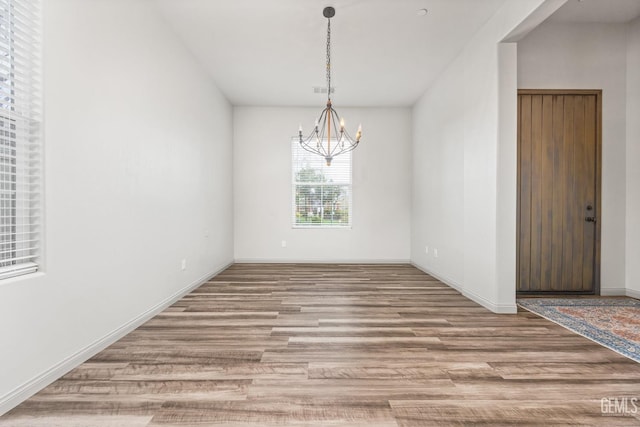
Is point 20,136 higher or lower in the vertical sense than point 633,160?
lower

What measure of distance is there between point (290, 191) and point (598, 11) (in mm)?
4749

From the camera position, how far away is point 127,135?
9.00 ft

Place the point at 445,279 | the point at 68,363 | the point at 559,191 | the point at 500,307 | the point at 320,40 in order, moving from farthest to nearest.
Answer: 1. the point at 445,279
2. the point at 559,191
3. the point at 320,40
4. the point at 500,307
5. the point at 68,363

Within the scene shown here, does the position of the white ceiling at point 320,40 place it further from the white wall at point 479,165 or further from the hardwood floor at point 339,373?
the hardwood floor at point 339,373

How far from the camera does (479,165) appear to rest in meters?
3.62

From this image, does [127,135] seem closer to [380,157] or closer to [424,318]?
[424,318]

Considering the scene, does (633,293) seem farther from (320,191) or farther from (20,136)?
(20,136)

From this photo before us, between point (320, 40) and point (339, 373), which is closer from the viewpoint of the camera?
point (339, 373)

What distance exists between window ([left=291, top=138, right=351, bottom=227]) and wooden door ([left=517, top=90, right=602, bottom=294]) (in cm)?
314

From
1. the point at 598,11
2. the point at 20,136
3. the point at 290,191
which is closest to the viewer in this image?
the point at 20,136

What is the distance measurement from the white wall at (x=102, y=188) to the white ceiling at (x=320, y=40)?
480 millimetres

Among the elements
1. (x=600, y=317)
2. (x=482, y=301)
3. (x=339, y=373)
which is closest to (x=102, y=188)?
(x=339, y=373)

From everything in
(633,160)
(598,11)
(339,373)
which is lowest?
(339,373)

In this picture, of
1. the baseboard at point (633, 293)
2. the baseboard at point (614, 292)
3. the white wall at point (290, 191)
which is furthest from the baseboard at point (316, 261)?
the baseboard at point (633, 293)
